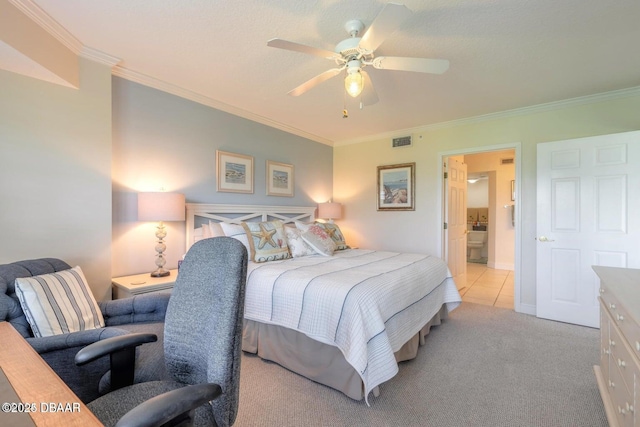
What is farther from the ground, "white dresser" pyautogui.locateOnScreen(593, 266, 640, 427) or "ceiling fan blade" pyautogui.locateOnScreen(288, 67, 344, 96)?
"ceiling fan blade" pyautogui.locateOnScreen(288, 67, 344, 96)

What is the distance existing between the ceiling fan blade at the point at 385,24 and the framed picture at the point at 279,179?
8.26 ft

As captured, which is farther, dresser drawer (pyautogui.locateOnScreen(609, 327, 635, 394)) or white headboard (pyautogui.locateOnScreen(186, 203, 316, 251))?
white headboard (pyautogui.locateOnScreen(186, 203, 316, 251))

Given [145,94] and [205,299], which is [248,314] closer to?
[205,299]

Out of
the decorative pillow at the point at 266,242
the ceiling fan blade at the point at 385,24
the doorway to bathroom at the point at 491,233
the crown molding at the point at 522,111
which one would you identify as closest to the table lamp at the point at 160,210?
the decorative pillow at the point at 266,242

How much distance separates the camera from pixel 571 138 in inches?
130

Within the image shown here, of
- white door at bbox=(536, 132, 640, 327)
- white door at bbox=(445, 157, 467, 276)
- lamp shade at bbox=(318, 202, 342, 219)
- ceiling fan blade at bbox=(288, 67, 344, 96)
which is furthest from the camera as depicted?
lamp shade at bbox=(318, 202, 342, 219)

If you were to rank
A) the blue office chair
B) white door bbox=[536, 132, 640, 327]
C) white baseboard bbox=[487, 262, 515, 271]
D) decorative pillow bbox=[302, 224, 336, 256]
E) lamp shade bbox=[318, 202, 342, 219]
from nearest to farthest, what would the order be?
1. the blue office chair
2. white door bbox=[536, 132, 640, 327]
3. decorative pillow bbox=[302, 224, 336, 256]
4. lamp shade bbox=[318, 202, 342, 219]
5. white baseboard bbox=[487, 262, 515, 271]

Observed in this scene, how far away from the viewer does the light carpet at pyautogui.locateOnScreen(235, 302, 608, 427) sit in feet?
5.65

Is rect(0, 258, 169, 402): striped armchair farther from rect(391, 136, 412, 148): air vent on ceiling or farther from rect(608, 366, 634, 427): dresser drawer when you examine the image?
rect(391, 136, 412, 148): air vent on ceiling

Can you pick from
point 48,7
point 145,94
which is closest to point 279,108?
point 145,94

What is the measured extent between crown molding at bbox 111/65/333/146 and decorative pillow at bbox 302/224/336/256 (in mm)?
1758

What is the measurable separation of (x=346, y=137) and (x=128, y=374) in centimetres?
449

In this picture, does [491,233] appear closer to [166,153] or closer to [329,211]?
[329,211]

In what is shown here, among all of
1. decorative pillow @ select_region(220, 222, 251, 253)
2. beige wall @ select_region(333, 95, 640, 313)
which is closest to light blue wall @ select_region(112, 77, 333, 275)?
decorative pillow @ select_region(220, 222, 251, 253)
